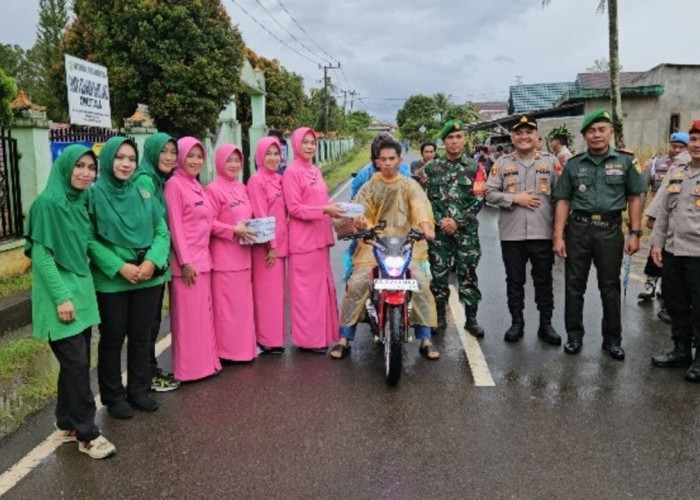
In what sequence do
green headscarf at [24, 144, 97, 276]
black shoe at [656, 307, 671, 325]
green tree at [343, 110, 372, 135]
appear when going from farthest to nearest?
green tree at [343, 110, 372, 135], black shoe at [656, 307, 671, 325], green headscarf at [24, 144, 97, 276]

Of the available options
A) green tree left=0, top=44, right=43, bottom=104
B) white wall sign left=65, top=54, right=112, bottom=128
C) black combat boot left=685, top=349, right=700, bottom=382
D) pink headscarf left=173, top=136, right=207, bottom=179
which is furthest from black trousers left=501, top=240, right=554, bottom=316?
green tree left=0, top=44, right=43, bottom=104

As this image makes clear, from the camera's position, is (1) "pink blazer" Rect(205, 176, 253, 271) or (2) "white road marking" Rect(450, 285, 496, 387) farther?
(1) "pink blazer" Rect(205, 176, 253, 271)

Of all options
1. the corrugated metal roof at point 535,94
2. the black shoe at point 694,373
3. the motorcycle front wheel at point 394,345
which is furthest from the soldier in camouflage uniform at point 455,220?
the corrugated metal roof at point 535,94

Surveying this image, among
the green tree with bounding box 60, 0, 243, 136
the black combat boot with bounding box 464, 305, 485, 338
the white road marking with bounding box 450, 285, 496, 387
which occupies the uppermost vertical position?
the green tree with bounding box 60, 0, 243, 136

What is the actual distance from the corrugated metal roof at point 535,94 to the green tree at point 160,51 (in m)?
22.6

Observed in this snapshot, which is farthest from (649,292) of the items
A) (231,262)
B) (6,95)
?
(6,95)

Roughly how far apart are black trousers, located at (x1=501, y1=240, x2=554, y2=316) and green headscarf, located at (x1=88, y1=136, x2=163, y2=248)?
10.6 ft

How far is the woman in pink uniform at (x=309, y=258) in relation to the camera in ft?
17.5

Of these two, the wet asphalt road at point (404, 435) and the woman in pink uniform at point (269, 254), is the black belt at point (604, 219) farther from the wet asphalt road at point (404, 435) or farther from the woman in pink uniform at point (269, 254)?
the woman in pink uniform at point (269, 254)

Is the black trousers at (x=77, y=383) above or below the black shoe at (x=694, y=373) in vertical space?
above

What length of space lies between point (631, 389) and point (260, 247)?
120 inches

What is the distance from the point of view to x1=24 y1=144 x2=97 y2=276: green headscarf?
3416mm

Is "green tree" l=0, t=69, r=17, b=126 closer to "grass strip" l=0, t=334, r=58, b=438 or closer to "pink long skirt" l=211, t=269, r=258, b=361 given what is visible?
"grass strip" l=0, t=334, r=58, b=438

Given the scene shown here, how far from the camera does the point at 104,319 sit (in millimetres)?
3951
